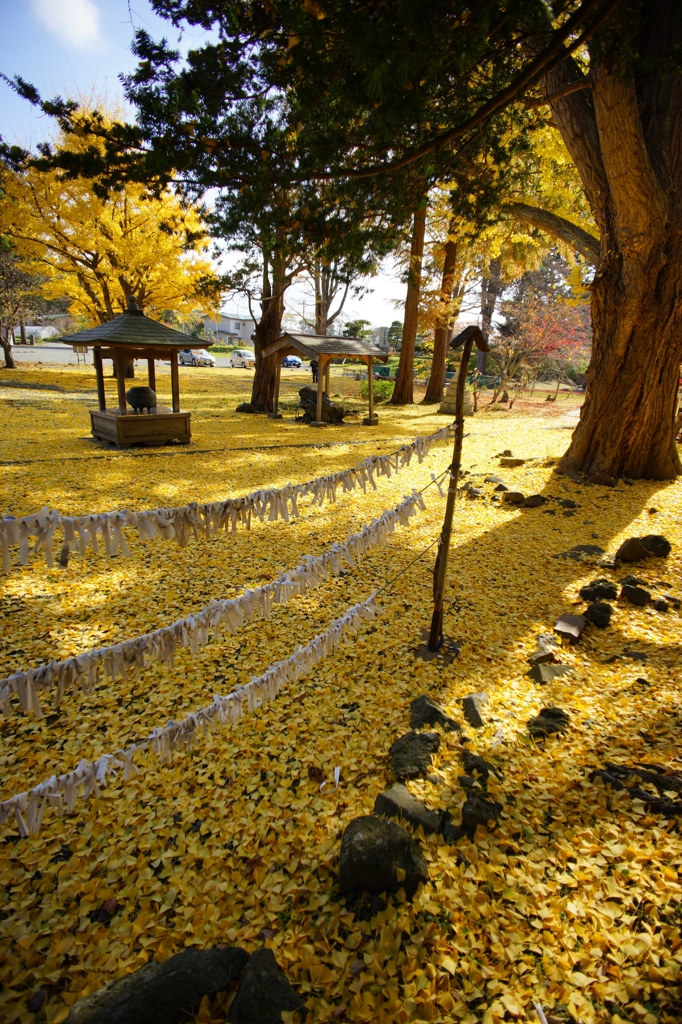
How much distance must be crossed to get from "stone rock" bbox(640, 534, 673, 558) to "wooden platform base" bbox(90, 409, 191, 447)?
8.55 metres

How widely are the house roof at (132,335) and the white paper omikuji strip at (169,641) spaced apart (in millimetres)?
7420

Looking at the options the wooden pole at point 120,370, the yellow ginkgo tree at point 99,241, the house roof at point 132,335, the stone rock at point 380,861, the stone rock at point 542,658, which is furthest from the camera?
the yellow ginkgo tree at point 99,241

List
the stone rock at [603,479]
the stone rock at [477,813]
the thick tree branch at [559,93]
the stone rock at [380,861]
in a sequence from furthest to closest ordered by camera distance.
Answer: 1. the stone rock at [603,479]
2. the thick tree branch at [559,93]
3. the stone rock at [477,813]
4. the stone rock at [380,861]

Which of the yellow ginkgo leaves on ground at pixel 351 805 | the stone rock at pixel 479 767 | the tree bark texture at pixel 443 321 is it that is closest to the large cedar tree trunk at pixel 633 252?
the yellow ginkgo leaves on ground at pixel 351 805

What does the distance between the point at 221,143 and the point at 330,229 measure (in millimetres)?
1150

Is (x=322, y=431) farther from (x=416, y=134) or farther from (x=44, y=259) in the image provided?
(x=44, y=259)

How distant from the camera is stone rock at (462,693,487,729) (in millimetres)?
3084

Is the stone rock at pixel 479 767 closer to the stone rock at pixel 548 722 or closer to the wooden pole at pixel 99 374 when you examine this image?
the stone rock at pixel 548 722

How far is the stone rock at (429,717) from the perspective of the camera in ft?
9.96

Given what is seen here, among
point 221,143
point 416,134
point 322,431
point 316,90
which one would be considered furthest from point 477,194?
point 322,431

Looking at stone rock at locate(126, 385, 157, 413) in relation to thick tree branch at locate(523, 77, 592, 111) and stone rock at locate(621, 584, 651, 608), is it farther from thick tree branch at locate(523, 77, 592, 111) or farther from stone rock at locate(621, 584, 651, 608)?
stone rock at locate(621, 584, 651, 608)

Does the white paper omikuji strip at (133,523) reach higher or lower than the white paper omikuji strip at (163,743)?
higher

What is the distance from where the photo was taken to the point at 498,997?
1.72 metres

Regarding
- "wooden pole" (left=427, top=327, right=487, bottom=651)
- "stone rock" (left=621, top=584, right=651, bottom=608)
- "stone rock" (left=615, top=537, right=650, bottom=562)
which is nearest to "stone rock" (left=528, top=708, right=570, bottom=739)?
"wooden pole" (left=427, top=327, right=487, bottom=651)
